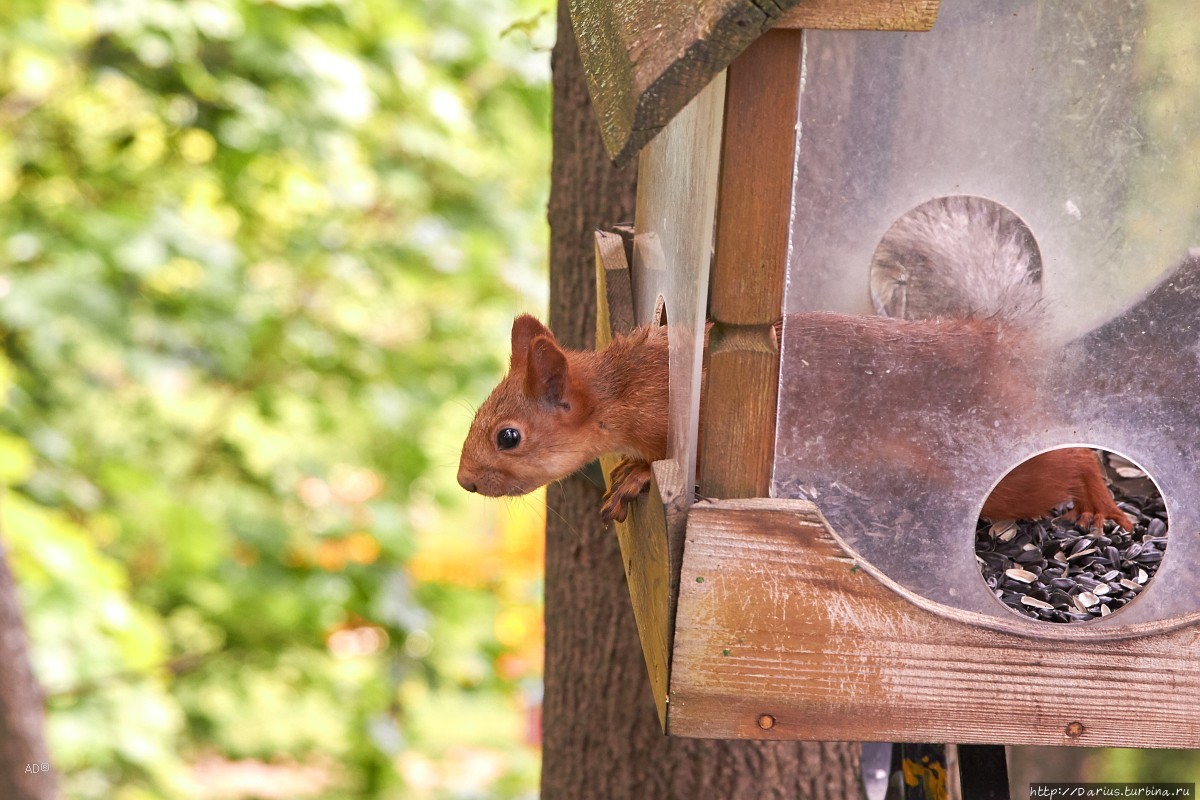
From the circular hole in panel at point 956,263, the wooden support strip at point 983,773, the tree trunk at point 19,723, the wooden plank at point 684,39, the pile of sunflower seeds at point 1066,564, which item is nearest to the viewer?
the wooden plank at point 684,39

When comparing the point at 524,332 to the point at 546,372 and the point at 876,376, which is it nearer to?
the point at 546,372

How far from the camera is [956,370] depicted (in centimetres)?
136

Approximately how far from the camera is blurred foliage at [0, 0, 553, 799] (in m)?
4.11

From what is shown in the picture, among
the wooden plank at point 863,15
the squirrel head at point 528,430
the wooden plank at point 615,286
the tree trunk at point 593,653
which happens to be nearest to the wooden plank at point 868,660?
the wooden plank at point 863,15

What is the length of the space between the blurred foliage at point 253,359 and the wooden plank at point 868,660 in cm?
306

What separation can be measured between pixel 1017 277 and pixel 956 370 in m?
0.13

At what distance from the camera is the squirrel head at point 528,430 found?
1895 mm

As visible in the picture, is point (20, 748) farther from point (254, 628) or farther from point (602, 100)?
point (602, 100)

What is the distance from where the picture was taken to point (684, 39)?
116cm

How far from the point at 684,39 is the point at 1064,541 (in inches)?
33.7

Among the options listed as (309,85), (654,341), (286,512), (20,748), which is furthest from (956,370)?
(286,512)

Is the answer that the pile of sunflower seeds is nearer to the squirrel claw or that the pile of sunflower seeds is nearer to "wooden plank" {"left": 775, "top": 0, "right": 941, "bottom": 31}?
the squirrel claw

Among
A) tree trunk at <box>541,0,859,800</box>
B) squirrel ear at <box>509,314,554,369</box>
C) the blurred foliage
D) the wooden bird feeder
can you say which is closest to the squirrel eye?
squirrel ear at <box>509,314,554,369</box>

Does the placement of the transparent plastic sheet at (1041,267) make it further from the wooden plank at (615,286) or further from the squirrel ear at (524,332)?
the wooden plank at (615,286)
